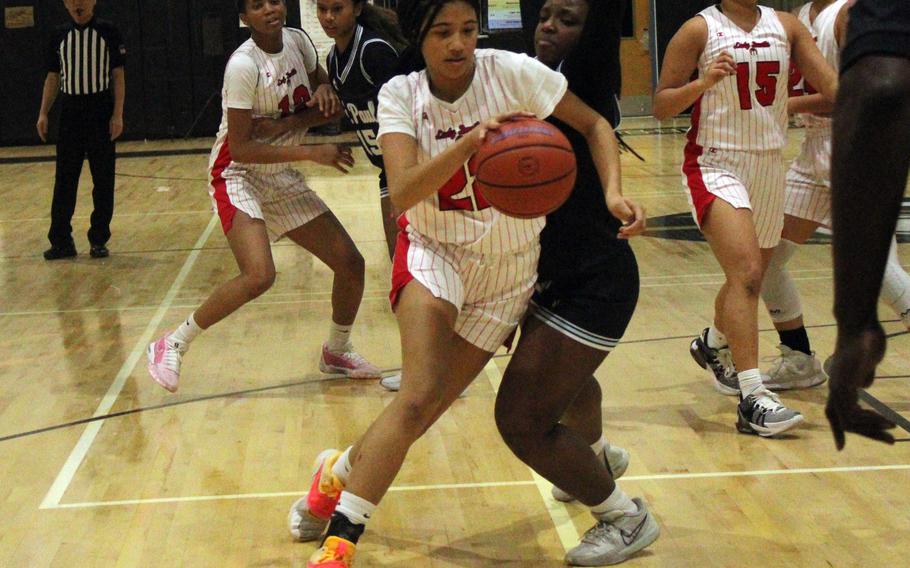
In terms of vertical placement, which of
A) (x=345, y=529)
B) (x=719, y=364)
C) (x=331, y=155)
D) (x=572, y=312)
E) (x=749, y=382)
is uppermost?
(x=331, y=155)

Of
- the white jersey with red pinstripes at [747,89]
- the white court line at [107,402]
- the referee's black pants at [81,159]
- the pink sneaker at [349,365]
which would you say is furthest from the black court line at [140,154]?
the white jersey with red pinstripes at [747,89]

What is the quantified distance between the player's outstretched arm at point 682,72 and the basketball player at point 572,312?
1.29m

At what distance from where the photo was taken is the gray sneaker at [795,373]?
495 centimetres

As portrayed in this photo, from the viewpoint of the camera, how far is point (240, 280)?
5.05 metres

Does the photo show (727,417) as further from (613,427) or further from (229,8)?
(229,8)

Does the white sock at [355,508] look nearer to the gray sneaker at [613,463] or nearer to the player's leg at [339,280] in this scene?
the gray sneaker at [613,463]

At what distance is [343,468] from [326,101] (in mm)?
2114

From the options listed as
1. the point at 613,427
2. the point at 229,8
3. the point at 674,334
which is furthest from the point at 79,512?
the point at 229,8

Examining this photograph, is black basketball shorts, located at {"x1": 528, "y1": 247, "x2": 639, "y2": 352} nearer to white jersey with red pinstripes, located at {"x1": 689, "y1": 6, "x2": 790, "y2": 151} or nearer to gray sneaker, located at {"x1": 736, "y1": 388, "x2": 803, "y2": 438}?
gray sneaker, located at {"x1": 736, "y1": 388, "x2": 803, "y2": 438}

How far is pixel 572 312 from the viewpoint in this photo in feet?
9.91

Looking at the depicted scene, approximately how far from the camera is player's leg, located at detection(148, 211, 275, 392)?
4.98 meters

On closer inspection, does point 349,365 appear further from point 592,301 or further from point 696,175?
point 592,301

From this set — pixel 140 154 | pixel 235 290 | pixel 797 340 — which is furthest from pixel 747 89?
pixel 140 154

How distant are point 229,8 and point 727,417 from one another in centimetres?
1585
